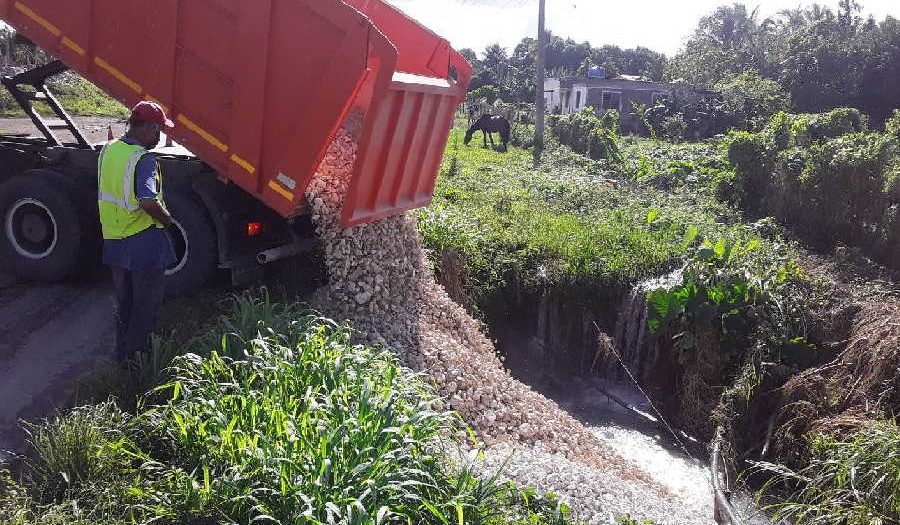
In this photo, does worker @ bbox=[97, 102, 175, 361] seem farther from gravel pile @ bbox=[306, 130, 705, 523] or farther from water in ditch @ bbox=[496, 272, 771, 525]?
water in ditch @ bbox=[496, 272, 771, 525]

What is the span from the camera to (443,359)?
6.02m

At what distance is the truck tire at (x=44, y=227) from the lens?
637 centimetres

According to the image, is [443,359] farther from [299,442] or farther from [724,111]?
[724,111]

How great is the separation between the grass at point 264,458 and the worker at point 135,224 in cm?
61

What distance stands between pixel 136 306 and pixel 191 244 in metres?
1.15

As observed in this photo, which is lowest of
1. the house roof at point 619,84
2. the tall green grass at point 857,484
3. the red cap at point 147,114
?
the tall green grass at point 857,484

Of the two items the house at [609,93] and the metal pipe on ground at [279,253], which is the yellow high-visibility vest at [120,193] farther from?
the house at [609,93]

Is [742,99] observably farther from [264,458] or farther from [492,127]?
[264,458]

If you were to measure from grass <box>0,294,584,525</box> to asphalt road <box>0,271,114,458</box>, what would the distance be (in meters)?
0.44

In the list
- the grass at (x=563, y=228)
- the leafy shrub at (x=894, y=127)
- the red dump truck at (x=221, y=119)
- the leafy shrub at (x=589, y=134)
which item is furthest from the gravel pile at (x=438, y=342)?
the leafy shrub at (x=589, y=134)

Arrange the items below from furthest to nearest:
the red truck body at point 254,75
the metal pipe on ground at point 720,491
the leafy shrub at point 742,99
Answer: the leafy shrub at point 742,99 < the metal pipe on ground at point 720,491 < the red truck body at point 254,75

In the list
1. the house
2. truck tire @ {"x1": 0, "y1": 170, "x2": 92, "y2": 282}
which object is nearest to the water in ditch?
truck tire @ {"x1": 0, "y1": 170, "x2": 92, "y2": 282}

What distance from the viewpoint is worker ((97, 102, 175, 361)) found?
15.5 ft

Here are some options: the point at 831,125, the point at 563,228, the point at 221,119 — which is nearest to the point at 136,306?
the point at 221,119
